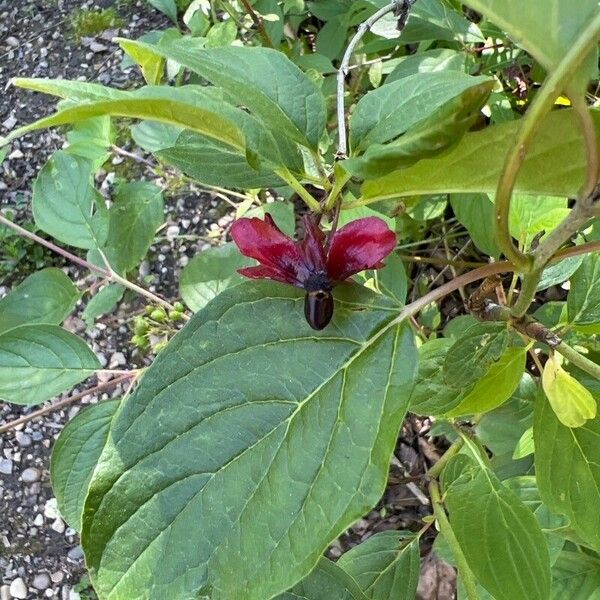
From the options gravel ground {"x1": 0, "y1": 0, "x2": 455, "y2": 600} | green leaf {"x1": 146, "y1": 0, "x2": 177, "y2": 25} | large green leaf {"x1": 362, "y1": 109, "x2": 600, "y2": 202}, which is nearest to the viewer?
large green leaf {"x1": 362, "y1": 109, "x2": 600, "y2": 202}

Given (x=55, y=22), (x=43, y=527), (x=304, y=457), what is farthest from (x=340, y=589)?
(x=55, y=22)

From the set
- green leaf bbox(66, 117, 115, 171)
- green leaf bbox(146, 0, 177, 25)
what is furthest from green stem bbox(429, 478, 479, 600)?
green leaf bbox(146, 0, 177, 25)

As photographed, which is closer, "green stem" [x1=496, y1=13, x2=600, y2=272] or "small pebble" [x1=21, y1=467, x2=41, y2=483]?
"green stem" [x1=496, y1=13, x2=600, y2=272]

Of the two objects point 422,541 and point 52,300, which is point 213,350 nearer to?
point 52,300

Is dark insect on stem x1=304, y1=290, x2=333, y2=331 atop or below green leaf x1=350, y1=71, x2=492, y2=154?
below

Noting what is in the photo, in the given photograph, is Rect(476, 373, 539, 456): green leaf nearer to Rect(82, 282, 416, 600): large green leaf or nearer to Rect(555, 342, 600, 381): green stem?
Rect(555, 342, 600, 381): green stem

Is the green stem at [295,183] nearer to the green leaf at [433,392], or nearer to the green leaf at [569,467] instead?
the green leaf at [433,392]

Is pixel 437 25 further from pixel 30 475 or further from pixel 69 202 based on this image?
pixel 30 475

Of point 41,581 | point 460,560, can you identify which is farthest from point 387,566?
point 41,581
